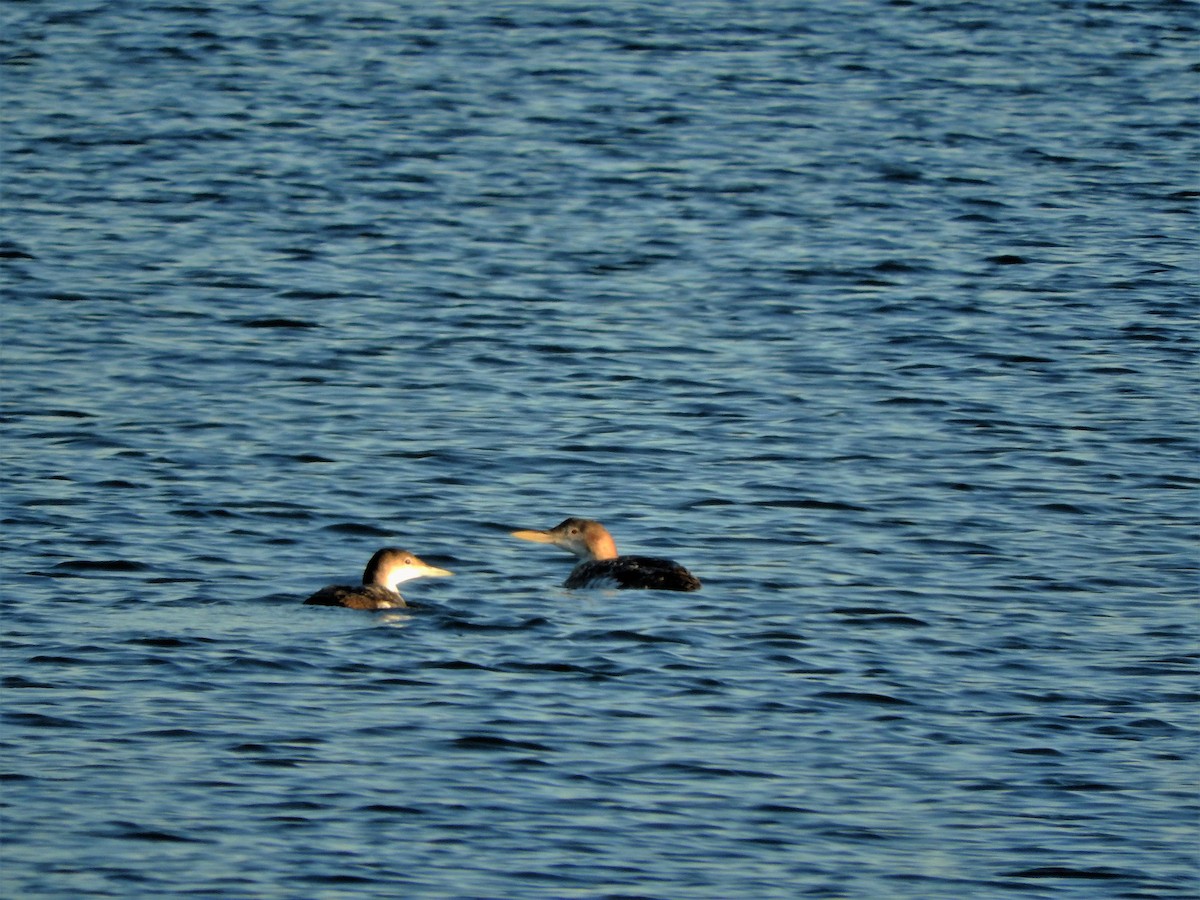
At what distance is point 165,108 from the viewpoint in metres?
28.8

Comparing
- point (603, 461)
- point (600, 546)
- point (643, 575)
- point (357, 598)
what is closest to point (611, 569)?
point (643, 575)

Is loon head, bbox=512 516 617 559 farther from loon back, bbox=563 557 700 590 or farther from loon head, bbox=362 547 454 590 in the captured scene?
loon head, bbox=362 547 454 590

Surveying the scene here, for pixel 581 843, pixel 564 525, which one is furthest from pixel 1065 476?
pixel 581 843

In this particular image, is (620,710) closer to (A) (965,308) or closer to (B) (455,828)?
(B) (455,828)

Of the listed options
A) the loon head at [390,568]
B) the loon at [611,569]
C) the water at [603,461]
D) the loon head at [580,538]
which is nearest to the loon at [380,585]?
the loon head at [390,568]

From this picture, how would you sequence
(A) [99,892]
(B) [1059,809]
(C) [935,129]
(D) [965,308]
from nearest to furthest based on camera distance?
(A) [99,892] → (B) [1059,809] → (D) [965,308] → (C) [935,129]

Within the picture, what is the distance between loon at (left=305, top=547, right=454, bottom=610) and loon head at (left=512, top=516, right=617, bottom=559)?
0.95m

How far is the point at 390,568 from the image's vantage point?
13.0 meters

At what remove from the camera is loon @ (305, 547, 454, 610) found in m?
12.5

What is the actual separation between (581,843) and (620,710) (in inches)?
66.8

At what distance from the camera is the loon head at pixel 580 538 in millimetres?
13875

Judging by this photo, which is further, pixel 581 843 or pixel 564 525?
pixel 564 525

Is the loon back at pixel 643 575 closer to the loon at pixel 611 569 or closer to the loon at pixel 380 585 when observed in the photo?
the loon at pixel 611 569

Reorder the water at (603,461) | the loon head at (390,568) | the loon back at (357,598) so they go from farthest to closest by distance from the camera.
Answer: the loon head at (390,568) → the loon back at (357,598) → the water at (603,461)
